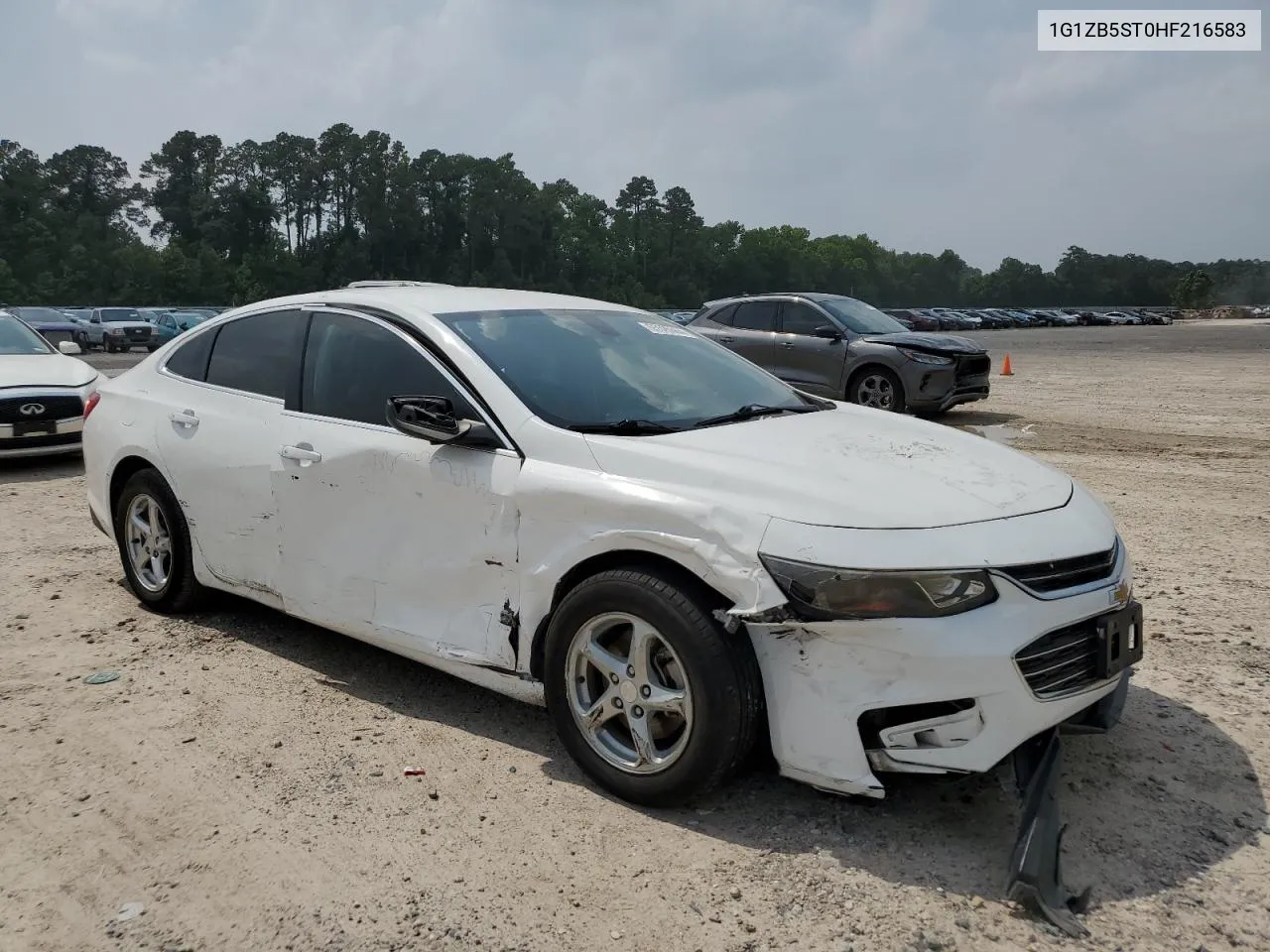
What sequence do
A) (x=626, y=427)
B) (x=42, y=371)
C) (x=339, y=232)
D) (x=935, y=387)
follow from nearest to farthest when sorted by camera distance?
(x=626, y=427)
(x=42, y=371)
(x=935, y=387)
(x=339, y=232)

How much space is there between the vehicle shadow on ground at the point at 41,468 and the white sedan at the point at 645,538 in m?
5.43

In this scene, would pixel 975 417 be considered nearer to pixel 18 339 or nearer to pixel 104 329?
pixel 18 339

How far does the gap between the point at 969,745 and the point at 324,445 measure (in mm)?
2659

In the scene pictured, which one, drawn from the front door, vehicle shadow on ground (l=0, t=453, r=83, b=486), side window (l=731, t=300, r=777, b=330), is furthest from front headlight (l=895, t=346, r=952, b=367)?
vehicle shadow on ground (l=0, t=453, r=83, b=486)

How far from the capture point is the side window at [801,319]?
13.6 m

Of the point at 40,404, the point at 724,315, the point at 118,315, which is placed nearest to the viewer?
the point at 40,404

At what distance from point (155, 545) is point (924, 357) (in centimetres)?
987

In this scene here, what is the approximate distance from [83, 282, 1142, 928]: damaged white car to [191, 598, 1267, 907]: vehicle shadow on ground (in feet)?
0.75

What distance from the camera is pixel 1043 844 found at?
2.79 meters

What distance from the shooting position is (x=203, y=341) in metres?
5.11

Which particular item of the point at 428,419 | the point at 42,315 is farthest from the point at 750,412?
the point at 42,315

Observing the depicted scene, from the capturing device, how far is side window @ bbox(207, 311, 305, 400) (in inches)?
178

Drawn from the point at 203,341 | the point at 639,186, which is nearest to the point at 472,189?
the point at 639,186

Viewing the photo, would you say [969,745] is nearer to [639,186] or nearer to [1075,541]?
[1075,541]
